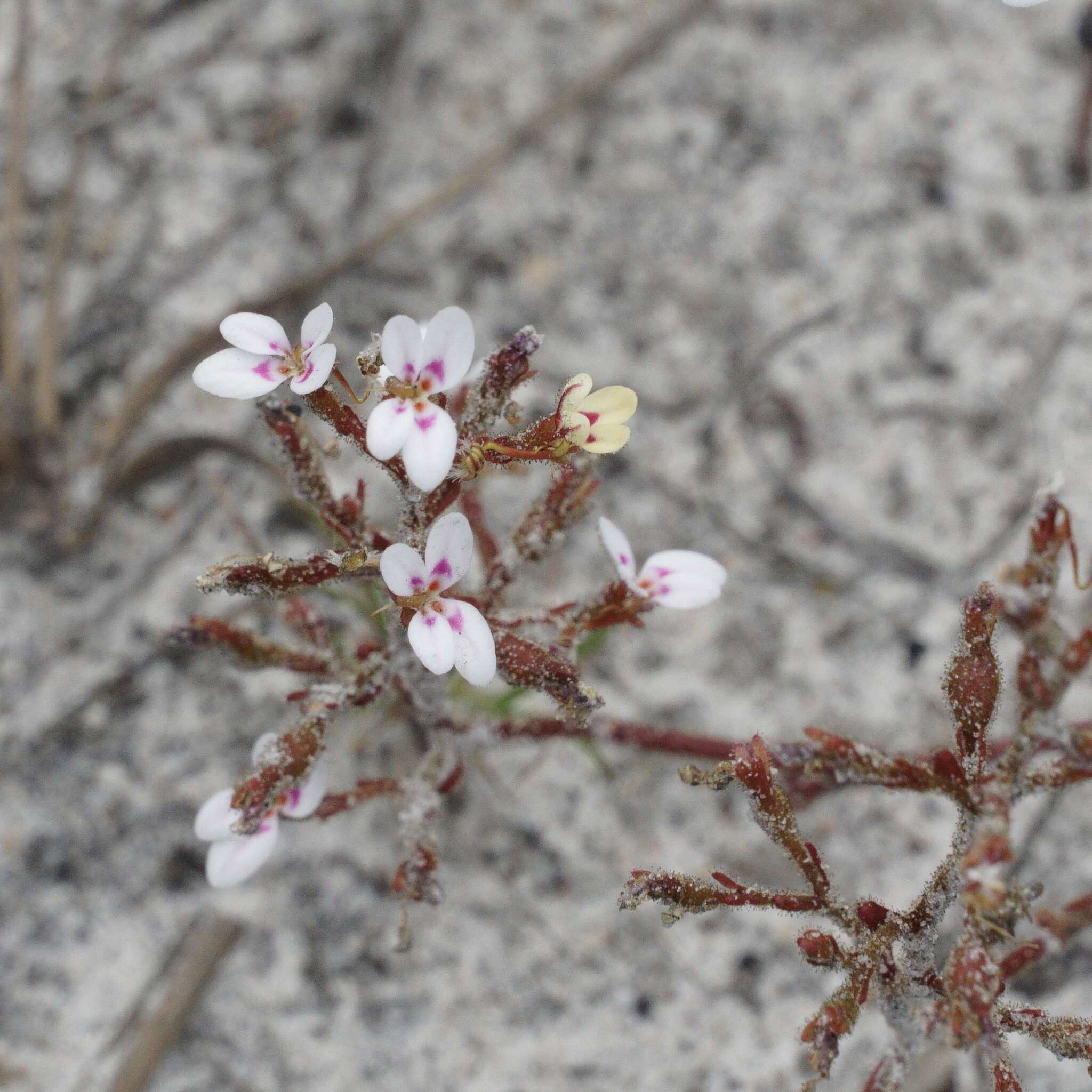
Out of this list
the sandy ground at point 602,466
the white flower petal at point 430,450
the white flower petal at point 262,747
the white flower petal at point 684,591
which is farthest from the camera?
the sandy ground at point 602,466

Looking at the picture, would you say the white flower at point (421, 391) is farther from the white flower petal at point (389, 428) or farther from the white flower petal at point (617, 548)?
the white flower petal at point (617, 548)

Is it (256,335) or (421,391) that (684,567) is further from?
(256,335)

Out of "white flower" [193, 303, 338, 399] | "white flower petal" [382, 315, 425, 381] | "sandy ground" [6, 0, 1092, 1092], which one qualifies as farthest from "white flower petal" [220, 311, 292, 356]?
"sandy ground" [6, 0, 1092, 1092]

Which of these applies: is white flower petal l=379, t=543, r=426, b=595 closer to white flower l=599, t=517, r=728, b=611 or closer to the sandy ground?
white flower l=599, t=517, r=728, b=611

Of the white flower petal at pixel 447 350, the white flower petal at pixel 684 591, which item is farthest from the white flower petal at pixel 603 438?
the white flower petal at pixel 684 591

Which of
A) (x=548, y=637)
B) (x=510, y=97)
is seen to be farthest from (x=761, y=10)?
(x=548, y=637)
